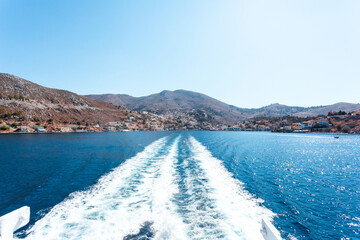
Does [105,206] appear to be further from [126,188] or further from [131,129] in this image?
[131,129]

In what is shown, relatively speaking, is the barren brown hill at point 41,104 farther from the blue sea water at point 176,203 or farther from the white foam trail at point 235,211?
the white foam trail at point 235,211

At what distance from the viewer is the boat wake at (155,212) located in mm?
5859

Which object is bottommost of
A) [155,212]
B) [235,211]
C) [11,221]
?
[235,211]

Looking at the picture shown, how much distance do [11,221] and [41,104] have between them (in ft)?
356

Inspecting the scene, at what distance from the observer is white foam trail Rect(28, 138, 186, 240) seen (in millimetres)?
5812

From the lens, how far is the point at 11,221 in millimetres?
3344

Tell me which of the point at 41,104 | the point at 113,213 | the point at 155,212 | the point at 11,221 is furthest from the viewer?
the point at 41,104

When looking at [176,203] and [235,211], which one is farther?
[176,203]

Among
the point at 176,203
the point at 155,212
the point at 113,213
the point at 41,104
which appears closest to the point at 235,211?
the point at 176,203

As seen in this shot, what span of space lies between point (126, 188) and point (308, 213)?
35.3 feet

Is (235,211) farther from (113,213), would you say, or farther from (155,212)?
(113,213)

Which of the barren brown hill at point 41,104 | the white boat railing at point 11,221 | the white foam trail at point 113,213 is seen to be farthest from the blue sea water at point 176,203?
the barren brown hill at point 41,104

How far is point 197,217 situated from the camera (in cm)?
696

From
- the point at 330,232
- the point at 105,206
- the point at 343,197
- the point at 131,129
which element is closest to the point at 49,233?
the point at 105,206
